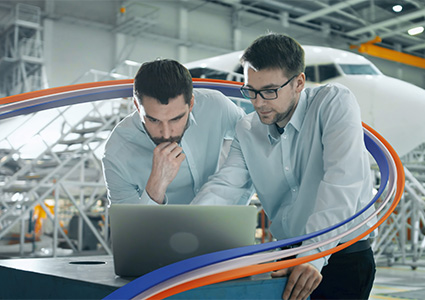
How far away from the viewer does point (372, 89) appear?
27.4 ft

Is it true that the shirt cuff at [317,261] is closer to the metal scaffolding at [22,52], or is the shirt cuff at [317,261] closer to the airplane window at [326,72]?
the airplane window at [326,72]

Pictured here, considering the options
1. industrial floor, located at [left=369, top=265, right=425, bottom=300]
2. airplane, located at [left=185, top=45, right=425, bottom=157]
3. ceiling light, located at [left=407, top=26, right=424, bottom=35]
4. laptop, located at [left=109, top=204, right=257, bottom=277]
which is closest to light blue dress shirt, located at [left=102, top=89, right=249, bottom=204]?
laptop, located at [left=109, top=204, right=257, bottom=277]

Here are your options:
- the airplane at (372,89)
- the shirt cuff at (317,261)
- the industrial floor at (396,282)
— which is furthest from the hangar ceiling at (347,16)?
the shirt cuff at (317,261)

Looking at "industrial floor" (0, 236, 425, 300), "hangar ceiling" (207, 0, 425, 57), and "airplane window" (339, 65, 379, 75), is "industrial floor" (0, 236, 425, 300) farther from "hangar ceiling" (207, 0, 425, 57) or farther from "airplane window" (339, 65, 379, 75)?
"hangar ceiling" (207, 0, 425, 57)

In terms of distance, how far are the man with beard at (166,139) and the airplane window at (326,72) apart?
648cm

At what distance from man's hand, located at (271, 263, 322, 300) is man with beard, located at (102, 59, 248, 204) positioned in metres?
0.95

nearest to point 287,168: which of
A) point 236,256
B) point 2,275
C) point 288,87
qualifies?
point 288,87

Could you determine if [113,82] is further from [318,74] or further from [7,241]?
[7,241]

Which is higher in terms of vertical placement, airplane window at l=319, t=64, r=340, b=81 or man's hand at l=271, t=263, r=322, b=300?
airplane window at l=319, t=64, r=340, b=81

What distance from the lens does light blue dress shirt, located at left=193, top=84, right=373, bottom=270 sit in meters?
1.87

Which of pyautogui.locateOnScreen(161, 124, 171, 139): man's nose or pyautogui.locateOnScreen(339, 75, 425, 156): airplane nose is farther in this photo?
pyautogui.locateOnScreen(339, 75, 425, 156): airplane nose

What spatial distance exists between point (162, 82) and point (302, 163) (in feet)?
2.44

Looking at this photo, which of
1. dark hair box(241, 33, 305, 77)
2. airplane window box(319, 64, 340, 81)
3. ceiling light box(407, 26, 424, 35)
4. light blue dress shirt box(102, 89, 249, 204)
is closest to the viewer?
dark hair box(241, 33, 305, 77)

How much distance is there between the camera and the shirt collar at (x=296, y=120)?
216 cm
